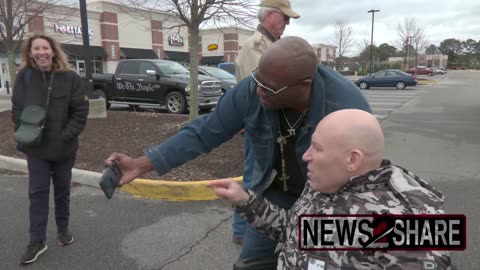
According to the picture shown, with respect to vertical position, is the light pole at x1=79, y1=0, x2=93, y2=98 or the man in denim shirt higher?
the light pole at x1=79, y1=0, x2=93, y2=98

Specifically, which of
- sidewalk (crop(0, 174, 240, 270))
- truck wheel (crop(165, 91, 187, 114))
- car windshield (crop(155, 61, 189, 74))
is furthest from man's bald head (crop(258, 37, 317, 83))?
car windshield (crop(155, 61, 189, 74))

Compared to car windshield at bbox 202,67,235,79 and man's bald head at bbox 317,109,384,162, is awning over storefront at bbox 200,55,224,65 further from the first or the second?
man's bald head at bbox 317,109,384,162

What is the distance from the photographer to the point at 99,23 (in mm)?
36688

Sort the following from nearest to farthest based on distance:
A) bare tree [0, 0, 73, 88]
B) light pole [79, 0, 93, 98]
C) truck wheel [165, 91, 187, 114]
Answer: light pole [79, 0, 93, 98] → bare tree [0, 0, 73, 88] → truck wheel [165, 91, 187, 114]

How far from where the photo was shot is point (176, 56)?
44.1 metres

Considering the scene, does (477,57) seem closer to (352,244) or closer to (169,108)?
(169,108)

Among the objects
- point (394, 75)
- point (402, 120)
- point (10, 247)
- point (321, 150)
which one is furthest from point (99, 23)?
point (321, 150)

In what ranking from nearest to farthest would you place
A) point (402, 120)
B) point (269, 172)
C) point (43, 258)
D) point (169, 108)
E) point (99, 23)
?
point (269, 172)
point (43, 258)
point (402, 120)
point (169, 108)
point (99, 23)

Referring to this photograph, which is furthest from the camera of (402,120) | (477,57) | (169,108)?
(477,57)

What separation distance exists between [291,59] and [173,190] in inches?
138

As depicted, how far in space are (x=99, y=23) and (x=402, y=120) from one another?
31.8 metres

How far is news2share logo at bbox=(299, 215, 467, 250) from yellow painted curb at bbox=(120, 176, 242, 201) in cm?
342

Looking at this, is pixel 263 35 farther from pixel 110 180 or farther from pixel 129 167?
pixel 110 180

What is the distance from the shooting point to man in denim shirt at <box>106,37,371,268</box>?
5.65 feet
